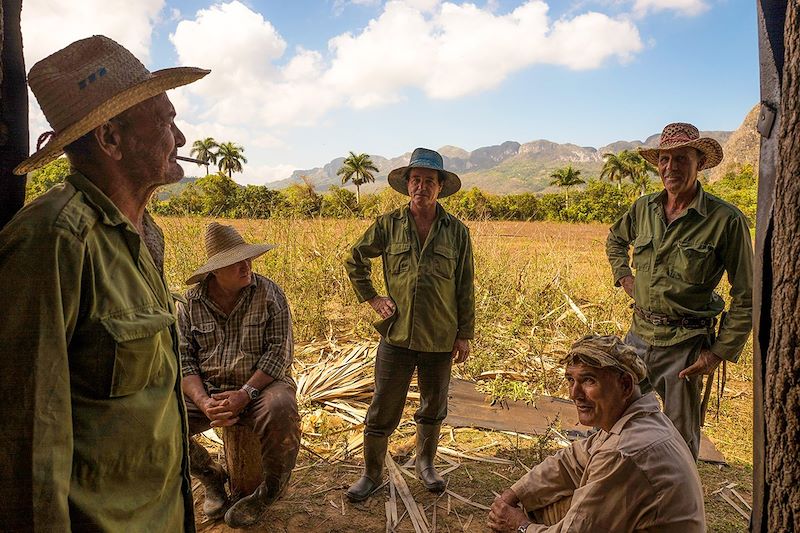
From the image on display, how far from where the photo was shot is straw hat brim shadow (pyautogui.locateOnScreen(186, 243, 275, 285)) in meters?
3.07

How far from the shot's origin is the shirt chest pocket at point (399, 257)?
346cm

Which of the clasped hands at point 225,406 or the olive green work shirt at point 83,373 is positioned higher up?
the olive green work shirt at point 83,373

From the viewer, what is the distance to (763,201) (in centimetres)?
186

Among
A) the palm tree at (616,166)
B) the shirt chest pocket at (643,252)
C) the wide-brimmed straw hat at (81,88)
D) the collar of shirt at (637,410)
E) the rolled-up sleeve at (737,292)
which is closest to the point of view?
the wide-brimmed straw hat at (81,88)

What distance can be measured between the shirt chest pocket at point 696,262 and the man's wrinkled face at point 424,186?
1.65 metres

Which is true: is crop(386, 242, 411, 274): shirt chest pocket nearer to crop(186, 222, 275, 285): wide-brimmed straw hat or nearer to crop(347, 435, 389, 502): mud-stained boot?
crop(186, 222, 275, 285): wide-brimmed straw hat

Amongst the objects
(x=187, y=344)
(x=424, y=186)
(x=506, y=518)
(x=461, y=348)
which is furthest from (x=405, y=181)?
(x=506, y=518)

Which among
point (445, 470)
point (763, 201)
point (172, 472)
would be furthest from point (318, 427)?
point (763, 201)

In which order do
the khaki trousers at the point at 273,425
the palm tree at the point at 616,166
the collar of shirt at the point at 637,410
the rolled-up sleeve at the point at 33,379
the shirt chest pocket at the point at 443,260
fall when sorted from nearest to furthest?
1. the rolled-up sleeve at the point at 33,379
2. the collar of shirt at the point at 637,410
3. the khaki trousers at the point at 273,425
4. the shirt chest pocket at the point at 443,260
5. the palm tree at the point at 616,166

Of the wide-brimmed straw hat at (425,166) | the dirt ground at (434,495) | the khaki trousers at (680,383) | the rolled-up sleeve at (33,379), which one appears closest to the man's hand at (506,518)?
the dirt ground at (434,495)

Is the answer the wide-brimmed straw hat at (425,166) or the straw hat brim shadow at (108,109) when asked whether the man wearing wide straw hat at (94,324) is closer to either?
the straw hat brim shadow at (108,109)

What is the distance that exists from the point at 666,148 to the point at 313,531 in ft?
11.0

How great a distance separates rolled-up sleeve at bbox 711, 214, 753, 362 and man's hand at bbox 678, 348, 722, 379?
0.03 metres

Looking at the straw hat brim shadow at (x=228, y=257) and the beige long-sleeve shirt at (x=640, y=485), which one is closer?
the beige long-sleeve shirt at (x=640, y=485)
